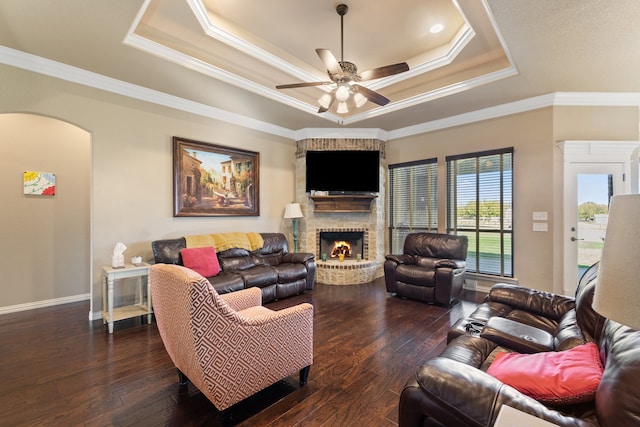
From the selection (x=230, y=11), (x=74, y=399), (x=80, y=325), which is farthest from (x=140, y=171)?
(x=74, y=399)

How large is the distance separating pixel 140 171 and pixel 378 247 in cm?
446

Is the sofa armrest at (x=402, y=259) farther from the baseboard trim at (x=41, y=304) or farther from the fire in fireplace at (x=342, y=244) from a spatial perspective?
the baseboard trim at (x=41, y=304)

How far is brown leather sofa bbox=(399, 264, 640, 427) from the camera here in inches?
37.1

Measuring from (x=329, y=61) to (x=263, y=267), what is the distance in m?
3.03

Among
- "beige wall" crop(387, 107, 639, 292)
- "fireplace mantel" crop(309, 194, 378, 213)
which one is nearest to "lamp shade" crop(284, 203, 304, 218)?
"fireplace mantel" crop(309, 194, 378, 213)

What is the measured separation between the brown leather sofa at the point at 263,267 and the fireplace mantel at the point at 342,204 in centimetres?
115

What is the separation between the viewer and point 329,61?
2.83m

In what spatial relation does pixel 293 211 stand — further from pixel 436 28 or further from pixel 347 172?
pixel 436 28

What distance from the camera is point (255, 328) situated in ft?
6.00

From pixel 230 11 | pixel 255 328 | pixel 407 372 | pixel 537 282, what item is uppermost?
pixel 230 11

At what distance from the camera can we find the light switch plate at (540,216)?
4.25 m

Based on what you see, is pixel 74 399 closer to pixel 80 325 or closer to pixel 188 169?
pixel 80 325

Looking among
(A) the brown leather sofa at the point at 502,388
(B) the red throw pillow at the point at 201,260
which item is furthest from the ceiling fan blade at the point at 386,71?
(B) the red throw pillow at the point at 201,260

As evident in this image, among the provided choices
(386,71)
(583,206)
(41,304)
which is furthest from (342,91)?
(41,304)
